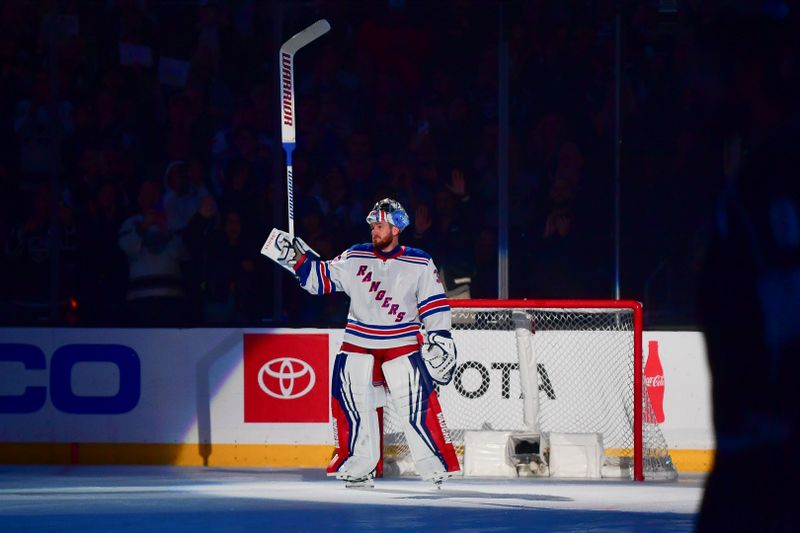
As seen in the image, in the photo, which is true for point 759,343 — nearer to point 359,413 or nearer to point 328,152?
point 359,413

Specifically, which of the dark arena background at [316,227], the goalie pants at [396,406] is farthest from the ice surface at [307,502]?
the goalie pants at [396,406]

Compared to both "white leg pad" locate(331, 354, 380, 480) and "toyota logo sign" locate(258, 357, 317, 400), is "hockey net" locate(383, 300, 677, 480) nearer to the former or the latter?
"toyota logo sign" locate(258, 357, 317, 400)

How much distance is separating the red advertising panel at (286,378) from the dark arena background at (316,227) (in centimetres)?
1

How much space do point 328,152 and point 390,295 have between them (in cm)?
215

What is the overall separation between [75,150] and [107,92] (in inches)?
18.7

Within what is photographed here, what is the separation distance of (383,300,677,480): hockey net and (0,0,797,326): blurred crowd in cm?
43

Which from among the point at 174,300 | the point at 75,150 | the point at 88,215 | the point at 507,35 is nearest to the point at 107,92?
the point at 75,150

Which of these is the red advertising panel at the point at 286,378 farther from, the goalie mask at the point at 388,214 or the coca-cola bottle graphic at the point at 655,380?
the coca-cola bottle graphic at the point at 655,380

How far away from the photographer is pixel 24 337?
823 centimetres

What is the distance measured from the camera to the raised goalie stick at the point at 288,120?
7.09 m

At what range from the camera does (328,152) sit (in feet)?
29.5

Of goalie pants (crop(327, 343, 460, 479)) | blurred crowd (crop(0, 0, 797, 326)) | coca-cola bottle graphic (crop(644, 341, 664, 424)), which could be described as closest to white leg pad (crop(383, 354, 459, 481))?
goalie pants (crop(327, 343, 460, 479))

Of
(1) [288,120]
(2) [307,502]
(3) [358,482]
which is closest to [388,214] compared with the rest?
(1) [288,120]

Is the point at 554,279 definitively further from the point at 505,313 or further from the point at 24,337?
the point at 24,337
